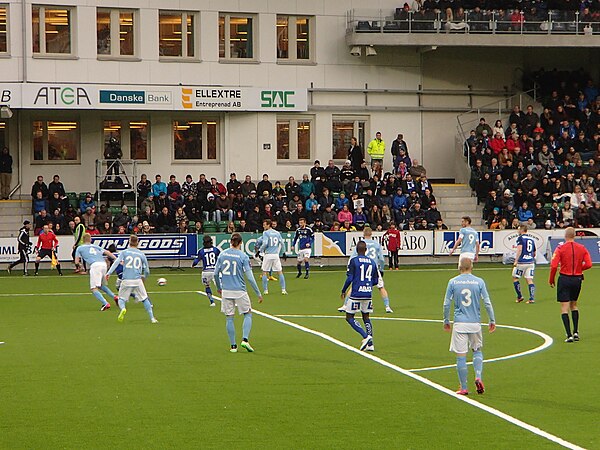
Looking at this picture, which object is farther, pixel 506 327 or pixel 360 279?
pixel 506 327

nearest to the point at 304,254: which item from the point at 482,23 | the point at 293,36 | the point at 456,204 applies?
the point at 456,204

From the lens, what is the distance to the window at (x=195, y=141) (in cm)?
5000

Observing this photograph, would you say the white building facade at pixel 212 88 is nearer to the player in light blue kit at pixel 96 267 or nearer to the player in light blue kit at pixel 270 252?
the player in light blue kit at pixel 270 252

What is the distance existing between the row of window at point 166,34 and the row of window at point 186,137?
325 centimetres

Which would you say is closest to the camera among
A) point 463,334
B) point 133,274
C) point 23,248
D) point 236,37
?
point 463,334

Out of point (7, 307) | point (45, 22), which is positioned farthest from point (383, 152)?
point (7, 307)

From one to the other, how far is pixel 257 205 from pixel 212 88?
23.6 feet

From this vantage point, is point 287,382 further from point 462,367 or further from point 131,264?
point 131,264

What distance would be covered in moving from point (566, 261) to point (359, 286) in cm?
458

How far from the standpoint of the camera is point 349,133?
171 ft

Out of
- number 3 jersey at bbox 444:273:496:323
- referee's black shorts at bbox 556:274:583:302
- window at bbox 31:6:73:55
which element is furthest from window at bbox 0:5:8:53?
number 3 jersey at bbox 444:273:496:323

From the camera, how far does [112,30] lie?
47688 mm

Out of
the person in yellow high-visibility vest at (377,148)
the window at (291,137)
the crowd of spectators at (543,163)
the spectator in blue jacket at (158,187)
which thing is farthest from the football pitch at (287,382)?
the window at (291,137)

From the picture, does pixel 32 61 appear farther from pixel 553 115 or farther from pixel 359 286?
pixel 359 286
